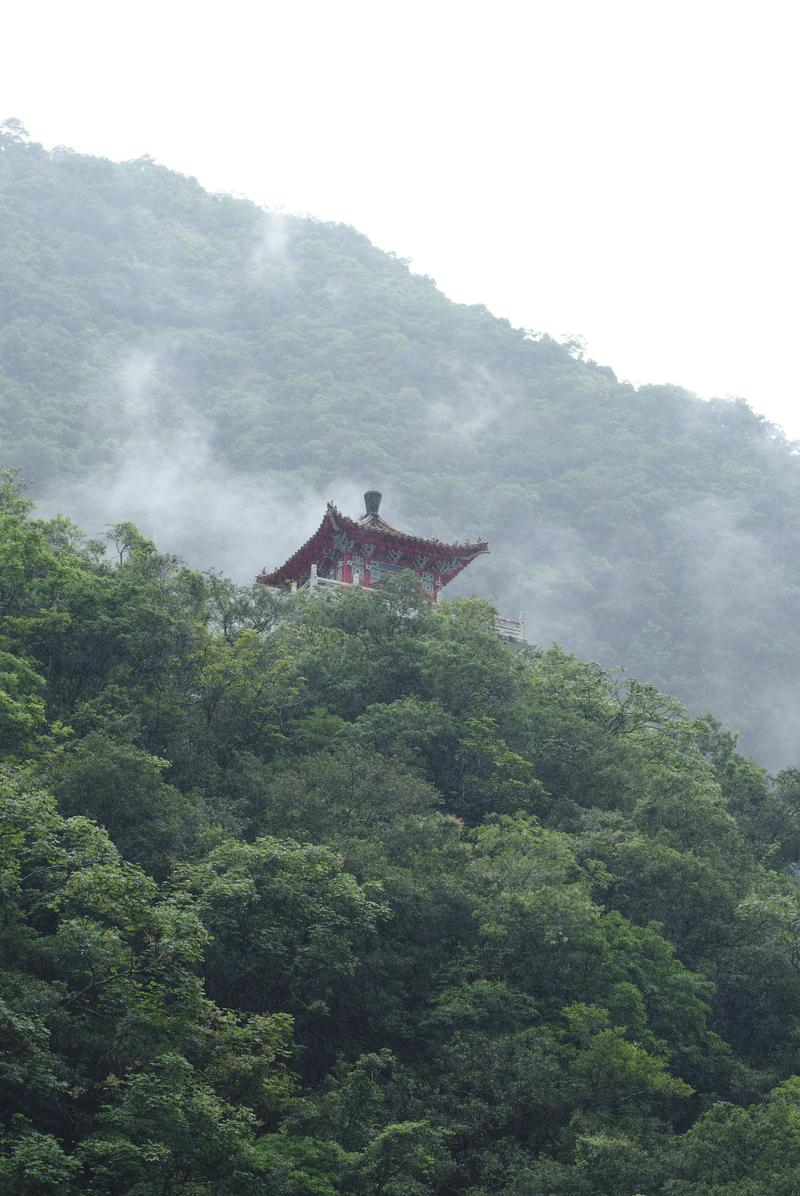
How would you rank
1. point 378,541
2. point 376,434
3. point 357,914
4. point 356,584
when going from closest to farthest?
point 357,914, point 356,584, point 378,541, point 376,434

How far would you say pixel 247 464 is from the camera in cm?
10106

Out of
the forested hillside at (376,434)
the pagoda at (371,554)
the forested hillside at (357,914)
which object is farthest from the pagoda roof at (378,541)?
the forested hillside at (376,434)

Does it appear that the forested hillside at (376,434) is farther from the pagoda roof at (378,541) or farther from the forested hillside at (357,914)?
the forested hillside at (357,914)

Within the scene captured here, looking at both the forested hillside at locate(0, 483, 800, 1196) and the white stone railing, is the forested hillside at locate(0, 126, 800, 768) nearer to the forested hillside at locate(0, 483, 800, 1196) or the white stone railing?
the white stone railing

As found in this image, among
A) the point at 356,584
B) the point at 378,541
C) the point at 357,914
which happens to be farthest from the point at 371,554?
the point at 357,914

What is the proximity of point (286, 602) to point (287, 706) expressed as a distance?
358cm

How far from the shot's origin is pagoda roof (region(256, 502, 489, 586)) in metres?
A: 47.6

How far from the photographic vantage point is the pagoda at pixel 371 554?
47875 millimetres

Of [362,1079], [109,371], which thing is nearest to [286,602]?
[362,1079]

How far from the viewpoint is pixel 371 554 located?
48.6 metres

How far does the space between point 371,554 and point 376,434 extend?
187 feet

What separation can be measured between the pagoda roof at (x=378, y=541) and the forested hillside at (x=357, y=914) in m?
9.52

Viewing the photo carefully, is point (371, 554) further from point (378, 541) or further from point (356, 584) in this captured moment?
point (356, 584)

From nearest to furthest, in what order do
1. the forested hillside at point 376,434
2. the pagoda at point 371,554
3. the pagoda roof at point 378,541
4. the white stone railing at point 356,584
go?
the white stone railing at point 356,584 → the pagoda roof at point 378,541 → the pagoda at point 371,554 → the forested hillside at point 376,434
